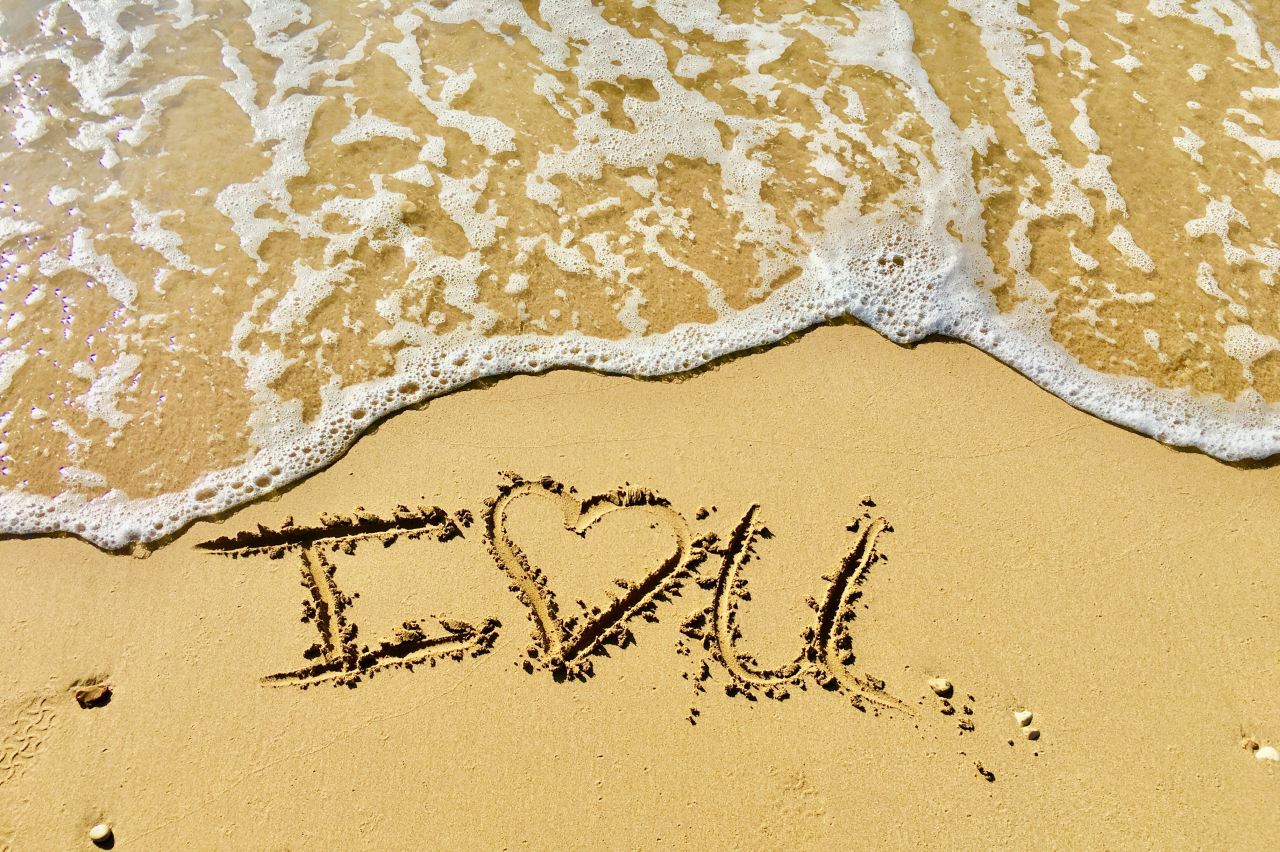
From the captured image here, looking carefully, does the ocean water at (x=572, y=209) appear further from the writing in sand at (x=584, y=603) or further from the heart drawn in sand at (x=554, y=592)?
the heart drawn in sand at (x=554, y=592)

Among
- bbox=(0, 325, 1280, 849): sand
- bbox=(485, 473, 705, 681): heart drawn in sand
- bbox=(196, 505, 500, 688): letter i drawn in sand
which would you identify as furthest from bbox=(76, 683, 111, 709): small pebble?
bbox=(485, 473, 705, 681): heart drawn in sand

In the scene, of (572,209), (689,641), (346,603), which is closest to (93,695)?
(346,603)

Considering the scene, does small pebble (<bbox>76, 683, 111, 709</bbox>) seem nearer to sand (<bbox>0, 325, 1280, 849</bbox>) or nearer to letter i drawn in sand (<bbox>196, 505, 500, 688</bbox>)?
sand (<bbox>0, 325, 1280, 849</bbox>)

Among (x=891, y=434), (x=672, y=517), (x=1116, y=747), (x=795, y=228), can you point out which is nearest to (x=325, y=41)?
(x=795, y=228)

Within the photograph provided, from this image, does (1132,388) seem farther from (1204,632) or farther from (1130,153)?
(1130,153)

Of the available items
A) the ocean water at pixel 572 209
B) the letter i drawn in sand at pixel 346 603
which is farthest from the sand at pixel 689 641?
the ocean water at pixel 572 209
